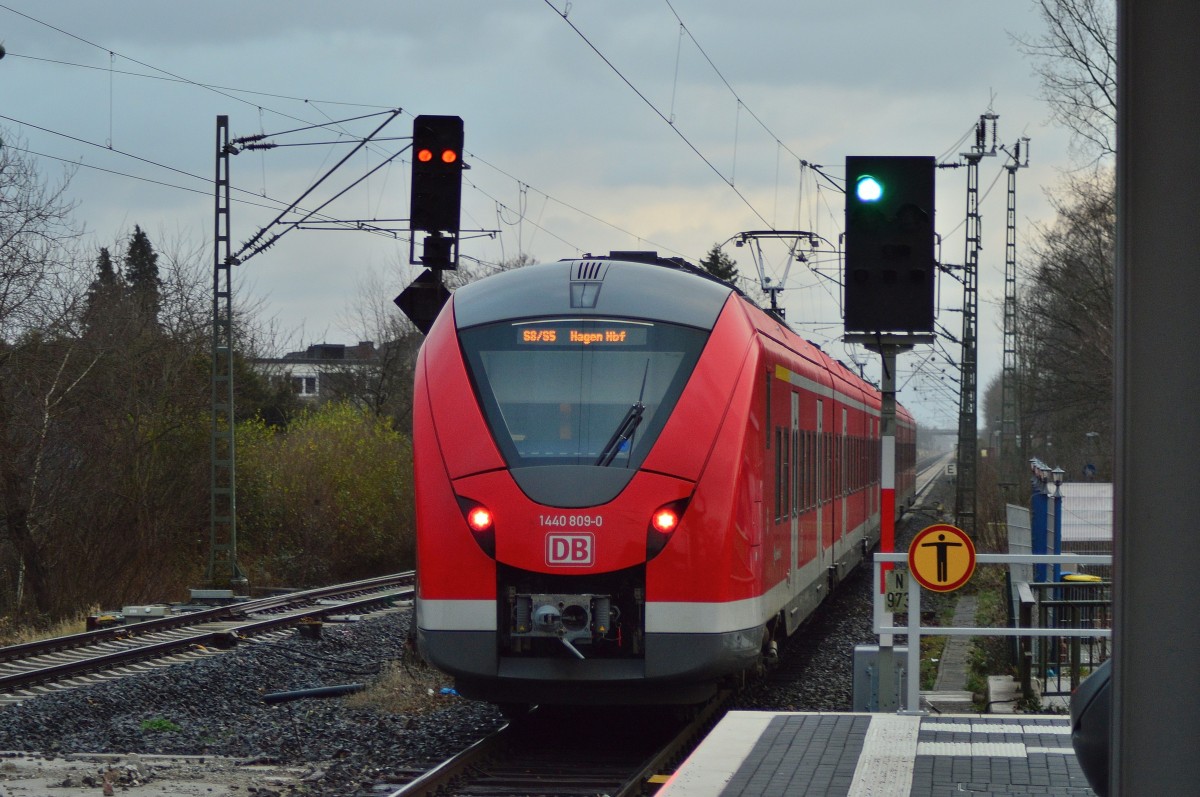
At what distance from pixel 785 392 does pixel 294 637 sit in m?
7.84

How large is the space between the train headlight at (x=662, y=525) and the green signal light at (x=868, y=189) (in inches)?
91.9

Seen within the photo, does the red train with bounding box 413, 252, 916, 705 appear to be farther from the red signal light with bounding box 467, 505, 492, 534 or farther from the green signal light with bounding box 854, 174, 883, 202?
the green signal light with bounding box 854, 174, 883, 202

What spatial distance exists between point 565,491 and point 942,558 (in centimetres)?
248

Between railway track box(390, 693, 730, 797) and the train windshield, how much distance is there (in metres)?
1.96

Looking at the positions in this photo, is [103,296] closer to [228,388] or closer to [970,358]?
[228,388]

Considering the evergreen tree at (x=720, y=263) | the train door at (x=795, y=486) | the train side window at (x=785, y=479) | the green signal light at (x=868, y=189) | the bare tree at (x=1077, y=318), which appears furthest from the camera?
the evergreen tree at (x=720, y=263)

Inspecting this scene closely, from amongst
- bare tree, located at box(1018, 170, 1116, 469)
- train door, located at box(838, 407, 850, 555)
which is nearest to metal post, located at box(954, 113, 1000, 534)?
bare tree, located at box(1018, 170, 1116, 469)

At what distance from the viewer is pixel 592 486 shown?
9.30 meters

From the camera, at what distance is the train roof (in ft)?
33.1

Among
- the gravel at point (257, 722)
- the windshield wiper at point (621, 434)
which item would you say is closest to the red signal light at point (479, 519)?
the windshield wiper at point (621, 434)

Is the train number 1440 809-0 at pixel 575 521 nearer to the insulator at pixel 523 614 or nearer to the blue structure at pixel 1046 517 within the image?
the insulator at pixel 523 614

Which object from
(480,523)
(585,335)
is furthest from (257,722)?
(585,335)

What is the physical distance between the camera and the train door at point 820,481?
15352 mm

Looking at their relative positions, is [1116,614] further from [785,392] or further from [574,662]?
[785,392]
